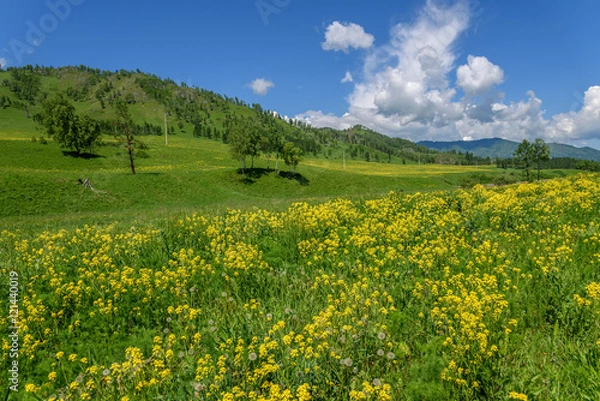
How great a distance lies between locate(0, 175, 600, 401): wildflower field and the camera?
4148 millimetres

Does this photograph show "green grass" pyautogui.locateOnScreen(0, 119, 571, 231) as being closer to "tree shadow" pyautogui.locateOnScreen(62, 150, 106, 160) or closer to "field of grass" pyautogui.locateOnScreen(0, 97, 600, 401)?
"tree shadow" pyautogui.locateOnScreen(62, 150, 106, 160)

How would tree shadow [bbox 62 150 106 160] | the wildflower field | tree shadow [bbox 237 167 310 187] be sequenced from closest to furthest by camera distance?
the wildflower field → tree shadow [bbox 237 167 310 187] → tree shadow [bbox 62 150 106 160]

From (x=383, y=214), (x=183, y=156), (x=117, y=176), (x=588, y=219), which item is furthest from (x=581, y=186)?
(x=183, y=156)

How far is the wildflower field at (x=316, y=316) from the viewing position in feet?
13.6

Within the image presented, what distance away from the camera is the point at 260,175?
61.9 meters

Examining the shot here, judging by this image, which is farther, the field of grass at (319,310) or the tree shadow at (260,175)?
the tree shadow at (260,175)

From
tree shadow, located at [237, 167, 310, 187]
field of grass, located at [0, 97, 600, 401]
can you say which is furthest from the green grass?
field of grass, located at [0, 97, 600, 401]

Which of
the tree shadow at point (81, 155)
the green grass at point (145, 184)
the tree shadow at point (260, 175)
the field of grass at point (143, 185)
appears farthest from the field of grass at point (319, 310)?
the tree shadow at point (81, 155)

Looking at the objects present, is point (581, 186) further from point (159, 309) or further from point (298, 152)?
point (298, 152)

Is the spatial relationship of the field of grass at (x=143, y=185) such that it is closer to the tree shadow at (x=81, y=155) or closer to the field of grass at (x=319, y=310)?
the tree shadow at (x=81, y=155)

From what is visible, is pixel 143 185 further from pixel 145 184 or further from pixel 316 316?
pixel 316 316
